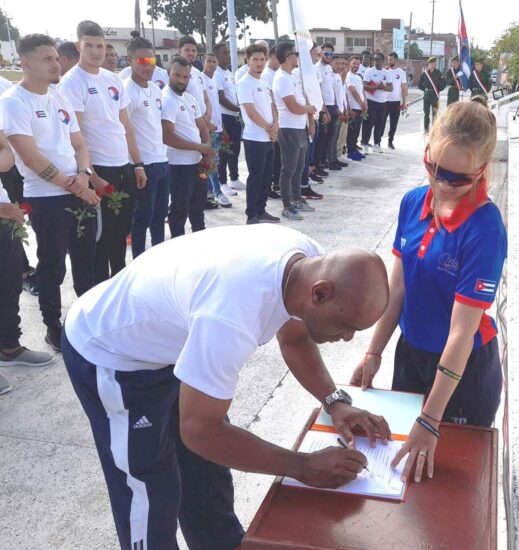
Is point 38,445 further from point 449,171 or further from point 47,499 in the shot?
point 449,171

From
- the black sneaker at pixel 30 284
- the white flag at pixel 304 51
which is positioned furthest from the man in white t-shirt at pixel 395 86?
the black sneaker at pixel 30 284

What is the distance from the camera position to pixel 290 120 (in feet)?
23.1

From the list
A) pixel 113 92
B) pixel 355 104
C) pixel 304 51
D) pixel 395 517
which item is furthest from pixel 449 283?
pixel 355 104

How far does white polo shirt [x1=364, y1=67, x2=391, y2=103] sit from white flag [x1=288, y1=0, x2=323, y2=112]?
5.15 m

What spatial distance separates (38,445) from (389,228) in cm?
487

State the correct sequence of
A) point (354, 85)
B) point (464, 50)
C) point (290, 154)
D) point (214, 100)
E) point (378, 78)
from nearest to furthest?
1. point (290, 154)
2. point (214, 100)
3. point (354, 85)
4. point (464, 50)
5. point (378, 78)

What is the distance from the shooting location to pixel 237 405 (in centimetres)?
335

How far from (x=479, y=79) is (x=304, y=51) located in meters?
9.34

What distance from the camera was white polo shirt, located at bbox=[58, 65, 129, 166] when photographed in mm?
4309

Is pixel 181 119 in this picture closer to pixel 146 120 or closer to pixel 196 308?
pixel 146 120

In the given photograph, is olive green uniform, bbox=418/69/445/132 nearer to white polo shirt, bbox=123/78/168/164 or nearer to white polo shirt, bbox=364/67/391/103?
white polo shirt, bbox=364/67/391/103

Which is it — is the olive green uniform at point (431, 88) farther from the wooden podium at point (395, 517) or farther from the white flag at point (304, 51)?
the wooden podium at point (395, 517)

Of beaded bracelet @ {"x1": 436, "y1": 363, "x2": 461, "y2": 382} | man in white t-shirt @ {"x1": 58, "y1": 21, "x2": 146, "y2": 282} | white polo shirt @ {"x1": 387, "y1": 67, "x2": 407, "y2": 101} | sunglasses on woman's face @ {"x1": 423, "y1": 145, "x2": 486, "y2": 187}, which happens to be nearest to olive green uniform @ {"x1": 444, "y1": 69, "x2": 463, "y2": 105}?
white polo shirt @ {"x1": 387, "y1": 67, "x2": 407, "y2": 101}

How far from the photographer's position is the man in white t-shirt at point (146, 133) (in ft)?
16.4
